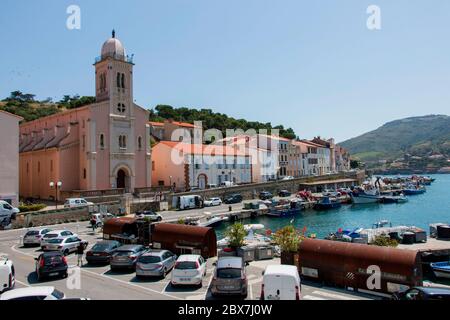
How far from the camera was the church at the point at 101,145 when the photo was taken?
2217 inches

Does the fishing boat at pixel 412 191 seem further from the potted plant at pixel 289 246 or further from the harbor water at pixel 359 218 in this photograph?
the potted plant at pixel 289 246

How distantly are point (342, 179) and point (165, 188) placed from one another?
61.2m

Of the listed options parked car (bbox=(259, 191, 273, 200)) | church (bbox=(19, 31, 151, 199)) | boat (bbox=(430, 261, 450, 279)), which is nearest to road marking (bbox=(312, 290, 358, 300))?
boat (bbox=(430, 261, 450, 279))

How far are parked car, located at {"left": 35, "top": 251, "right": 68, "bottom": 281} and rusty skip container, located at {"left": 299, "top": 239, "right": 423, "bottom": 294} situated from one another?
11230 millimetres

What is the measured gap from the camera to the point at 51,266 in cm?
1786

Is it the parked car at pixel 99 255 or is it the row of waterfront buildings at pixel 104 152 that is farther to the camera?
the row of waterfront buildings at pixel 104 152

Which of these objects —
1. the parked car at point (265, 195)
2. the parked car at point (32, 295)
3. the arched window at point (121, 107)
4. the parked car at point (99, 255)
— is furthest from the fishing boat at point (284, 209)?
the parked car at point (32, 295)

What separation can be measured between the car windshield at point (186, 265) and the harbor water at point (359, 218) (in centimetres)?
2867

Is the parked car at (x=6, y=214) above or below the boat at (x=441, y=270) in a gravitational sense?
above

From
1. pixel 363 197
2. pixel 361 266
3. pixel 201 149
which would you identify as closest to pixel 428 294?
pixel 361 266

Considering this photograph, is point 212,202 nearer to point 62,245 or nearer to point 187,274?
point 62,245

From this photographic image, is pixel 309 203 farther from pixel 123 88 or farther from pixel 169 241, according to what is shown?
pixel 169 241
